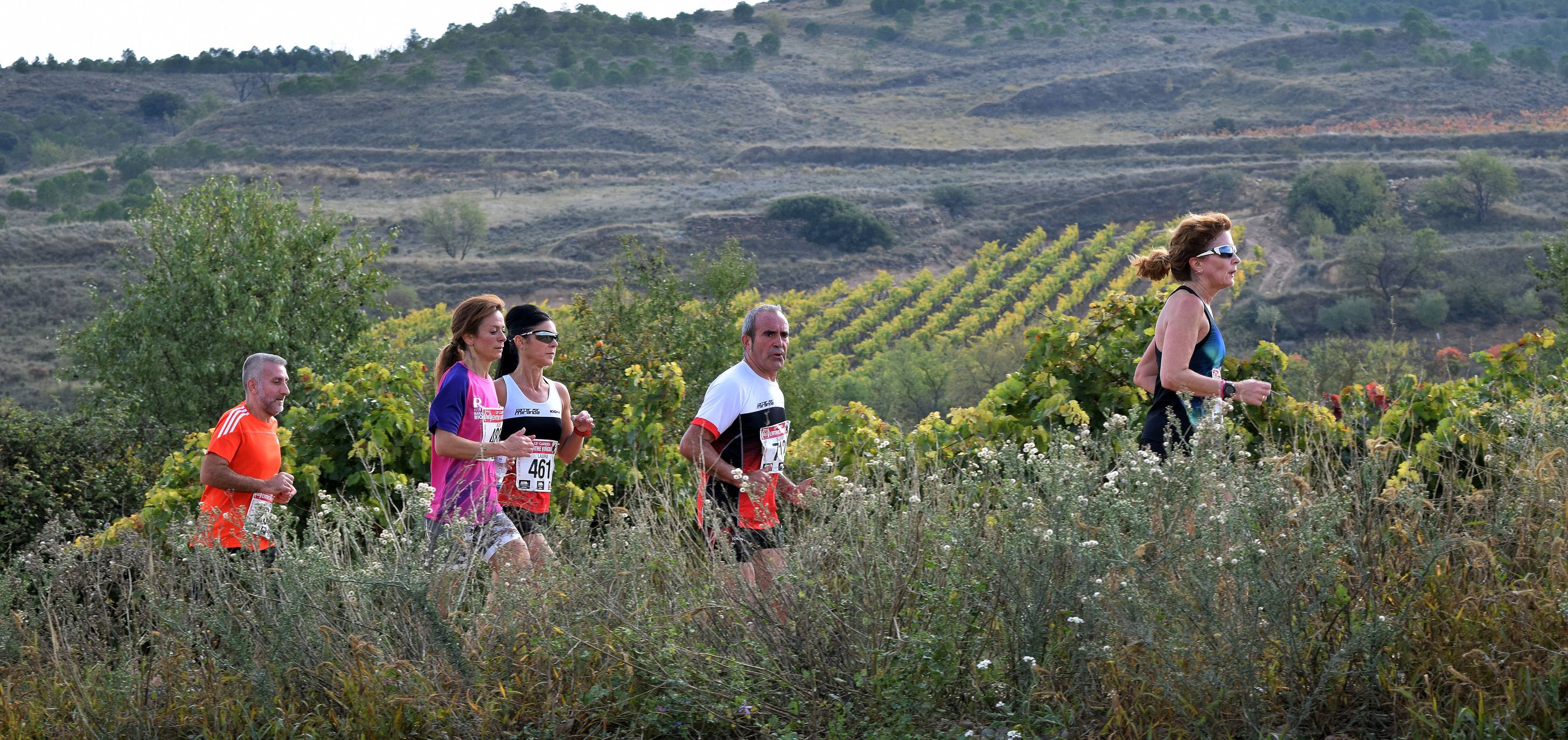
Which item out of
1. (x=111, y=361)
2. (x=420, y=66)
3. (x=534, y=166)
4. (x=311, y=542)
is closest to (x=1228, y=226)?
(x=311, y=542)

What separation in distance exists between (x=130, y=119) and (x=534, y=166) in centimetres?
3377

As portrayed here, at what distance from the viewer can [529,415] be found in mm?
5012

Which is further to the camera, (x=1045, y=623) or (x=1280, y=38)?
(x=1280, y=38)

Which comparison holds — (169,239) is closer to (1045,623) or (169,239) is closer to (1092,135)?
(1045,623)

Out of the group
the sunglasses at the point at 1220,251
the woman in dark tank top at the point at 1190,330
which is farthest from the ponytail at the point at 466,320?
the sunglasses at the point at 1220,251

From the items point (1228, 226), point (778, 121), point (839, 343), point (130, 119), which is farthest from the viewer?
point (130, 119)

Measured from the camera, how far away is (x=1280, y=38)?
90062mm

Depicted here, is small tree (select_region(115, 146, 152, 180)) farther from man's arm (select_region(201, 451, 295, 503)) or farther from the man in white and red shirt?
the man in white and red shirt

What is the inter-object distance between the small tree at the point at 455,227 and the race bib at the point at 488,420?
49.7 metres

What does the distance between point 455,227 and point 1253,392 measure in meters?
54.4

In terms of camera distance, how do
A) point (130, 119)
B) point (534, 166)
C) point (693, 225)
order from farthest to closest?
point (130, 119)
point (534, 166)
point (693, 225)

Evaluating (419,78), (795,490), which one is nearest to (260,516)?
(795,490)

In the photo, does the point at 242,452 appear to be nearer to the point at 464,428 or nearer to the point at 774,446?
the point at 464,428

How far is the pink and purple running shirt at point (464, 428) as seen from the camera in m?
4.62
